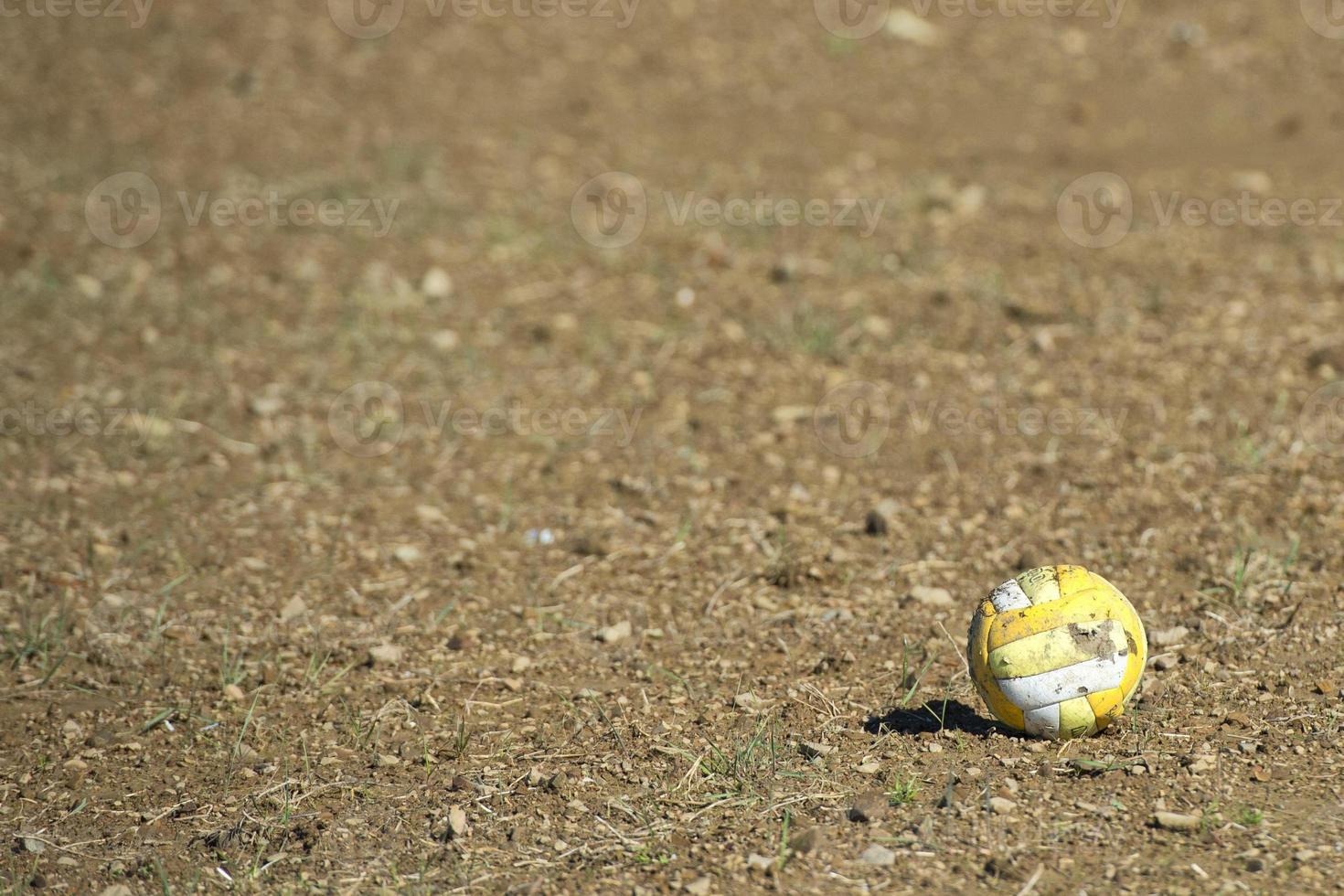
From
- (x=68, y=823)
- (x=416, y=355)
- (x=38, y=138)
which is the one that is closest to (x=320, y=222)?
(x=416, y=355)

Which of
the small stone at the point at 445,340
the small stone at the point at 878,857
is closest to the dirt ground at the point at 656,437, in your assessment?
the small stone at the point at 878,857

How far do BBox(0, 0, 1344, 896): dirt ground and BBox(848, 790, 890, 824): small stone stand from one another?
12 millimetres

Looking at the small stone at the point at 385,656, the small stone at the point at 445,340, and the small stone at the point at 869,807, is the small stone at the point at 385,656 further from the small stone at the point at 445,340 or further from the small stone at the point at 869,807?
the small stone at the point at 445,340

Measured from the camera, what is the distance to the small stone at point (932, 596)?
168 inches

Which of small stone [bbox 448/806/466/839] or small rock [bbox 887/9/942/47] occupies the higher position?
small rock [bbox 887/9/942/47]

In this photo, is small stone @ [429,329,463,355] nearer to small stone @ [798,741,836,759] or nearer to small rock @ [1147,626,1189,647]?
small stone @ [798,741,836,759]

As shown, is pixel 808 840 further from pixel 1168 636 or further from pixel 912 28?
pixel 912 28

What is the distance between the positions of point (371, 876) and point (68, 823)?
0.87m

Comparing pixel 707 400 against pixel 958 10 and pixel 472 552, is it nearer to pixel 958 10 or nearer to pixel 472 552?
pixel 472 552

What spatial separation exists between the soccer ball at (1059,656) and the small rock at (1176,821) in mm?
321

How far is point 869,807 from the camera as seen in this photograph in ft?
10.4

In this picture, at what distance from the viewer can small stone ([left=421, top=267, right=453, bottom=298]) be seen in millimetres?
6742

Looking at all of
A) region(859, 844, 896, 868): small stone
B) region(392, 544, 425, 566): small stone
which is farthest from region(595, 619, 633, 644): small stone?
region(859, 844, 896, 868): small stone

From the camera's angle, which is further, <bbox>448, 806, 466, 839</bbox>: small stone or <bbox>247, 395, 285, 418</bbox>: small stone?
<bbox>247, 395, 285, 418</bbox>: small stone
